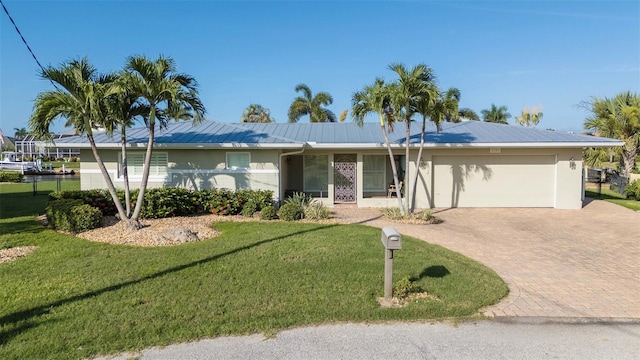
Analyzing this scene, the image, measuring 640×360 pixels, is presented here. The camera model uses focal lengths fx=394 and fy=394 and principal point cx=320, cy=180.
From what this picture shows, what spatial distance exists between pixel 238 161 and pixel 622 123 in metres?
18.0

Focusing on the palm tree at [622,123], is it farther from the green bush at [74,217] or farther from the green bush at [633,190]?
the green bush at [74,217]

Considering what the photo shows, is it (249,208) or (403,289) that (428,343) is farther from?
(249,208)

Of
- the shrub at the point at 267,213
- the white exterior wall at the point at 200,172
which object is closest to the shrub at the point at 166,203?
the white exterior wall at the point at 200,172

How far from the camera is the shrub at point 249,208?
11867mm

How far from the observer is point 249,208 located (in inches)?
468

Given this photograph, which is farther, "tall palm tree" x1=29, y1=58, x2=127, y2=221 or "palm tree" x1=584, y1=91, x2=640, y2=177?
"palm tree" x1=584, y1=91, x2=640, y2=177

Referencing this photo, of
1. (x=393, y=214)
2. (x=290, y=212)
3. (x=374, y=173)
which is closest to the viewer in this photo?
(x=290, y=212)

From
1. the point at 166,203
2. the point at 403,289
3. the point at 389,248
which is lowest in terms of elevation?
the point at 403,289

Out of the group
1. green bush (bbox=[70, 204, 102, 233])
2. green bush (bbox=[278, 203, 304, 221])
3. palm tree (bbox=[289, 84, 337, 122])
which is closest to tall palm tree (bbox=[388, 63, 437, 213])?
green bush (bbox=[278, 203, 304, 221])

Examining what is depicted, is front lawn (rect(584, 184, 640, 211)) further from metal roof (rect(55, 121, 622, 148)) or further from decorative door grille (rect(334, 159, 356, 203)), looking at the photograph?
decorative door grille (rect(334, 159, 356, 203))

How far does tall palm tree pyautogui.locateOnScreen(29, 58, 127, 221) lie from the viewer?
9000 mm

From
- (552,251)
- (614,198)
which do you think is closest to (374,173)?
(552,251)

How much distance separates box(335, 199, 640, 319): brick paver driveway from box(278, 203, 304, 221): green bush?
1469 millimetres

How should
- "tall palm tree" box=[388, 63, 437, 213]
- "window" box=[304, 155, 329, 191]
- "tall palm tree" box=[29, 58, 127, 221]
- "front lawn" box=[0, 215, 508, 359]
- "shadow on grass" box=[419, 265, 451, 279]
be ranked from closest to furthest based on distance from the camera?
"front lawn" box=[0, 215, 508, 359] < "shadow on grass" box=[419, 265, 451, 279] < "tall palm tree" box=[29, 58, 127, 221] < "tall palm tree" box=[388, 63, 437, 213] < "window" box=[304, 155, 329, 191]
